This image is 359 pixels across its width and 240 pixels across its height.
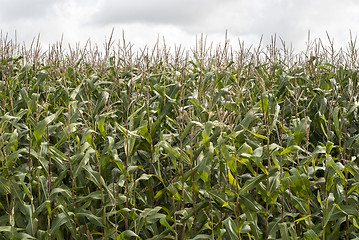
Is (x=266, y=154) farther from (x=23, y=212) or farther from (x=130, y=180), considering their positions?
(x=23, y=212)

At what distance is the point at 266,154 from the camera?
3379mm

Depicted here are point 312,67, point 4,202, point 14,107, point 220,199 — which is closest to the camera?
point 220,199

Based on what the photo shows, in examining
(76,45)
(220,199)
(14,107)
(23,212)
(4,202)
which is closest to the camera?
(220,199)

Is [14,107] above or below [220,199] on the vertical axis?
above

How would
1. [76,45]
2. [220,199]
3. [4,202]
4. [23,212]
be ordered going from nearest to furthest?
[220,199]
[23,212]
[4,202]
[76,45]

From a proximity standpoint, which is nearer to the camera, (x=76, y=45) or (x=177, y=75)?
(x=177, y=75)

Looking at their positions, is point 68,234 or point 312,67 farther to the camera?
point 312,67

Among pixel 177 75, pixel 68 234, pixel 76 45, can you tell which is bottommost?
pixel 68 234

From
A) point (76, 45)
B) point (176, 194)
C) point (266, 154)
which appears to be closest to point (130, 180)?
point (176, 194)

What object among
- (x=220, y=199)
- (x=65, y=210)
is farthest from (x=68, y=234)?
(x=220, y=199)

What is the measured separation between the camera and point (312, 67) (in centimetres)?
636

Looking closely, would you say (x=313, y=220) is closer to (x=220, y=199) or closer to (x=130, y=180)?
(x=220, y=199)

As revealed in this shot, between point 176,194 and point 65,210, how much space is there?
937 millimetres

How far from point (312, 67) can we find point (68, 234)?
14.5 feet
